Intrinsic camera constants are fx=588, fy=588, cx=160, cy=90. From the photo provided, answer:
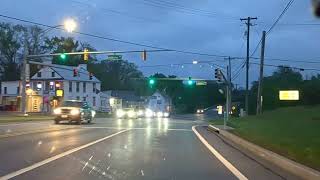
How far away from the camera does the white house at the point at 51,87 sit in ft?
359

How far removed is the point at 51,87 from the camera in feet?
372

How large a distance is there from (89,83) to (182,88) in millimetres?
70561

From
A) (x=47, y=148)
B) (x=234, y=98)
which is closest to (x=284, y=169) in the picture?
(x=47, y=148)

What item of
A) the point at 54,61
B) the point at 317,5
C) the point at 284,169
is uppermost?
the point at 54,61

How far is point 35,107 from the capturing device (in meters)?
109

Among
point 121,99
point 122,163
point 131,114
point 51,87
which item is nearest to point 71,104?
point 122,163

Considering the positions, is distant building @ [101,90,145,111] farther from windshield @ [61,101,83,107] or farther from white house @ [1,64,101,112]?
windshield @ [61,101,83,107]

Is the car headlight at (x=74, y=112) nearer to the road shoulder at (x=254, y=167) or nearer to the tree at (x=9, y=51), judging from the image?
the road shoulder at (x=254, y=167)

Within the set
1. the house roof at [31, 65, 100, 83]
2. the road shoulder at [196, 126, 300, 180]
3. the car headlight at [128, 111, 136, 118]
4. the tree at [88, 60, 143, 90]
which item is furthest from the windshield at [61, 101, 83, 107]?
the tree at [88, 60, 143, 90]

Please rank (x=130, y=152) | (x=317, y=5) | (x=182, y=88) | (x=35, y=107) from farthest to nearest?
(x=182, y=88)
(x=35, y=107)
(x=130, y=152)
(x=317, y=5)

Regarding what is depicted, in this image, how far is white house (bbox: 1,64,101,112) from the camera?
10950 centimetres

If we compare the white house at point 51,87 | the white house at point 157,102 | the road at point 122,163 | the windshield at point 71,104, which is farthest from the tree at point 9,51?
the road at point 122,163

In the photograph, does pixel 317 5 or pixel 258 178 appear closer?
pixel 317 5

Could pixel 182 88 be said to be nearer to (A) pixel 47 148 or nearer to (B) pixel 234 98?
(B) pixel 234 98
